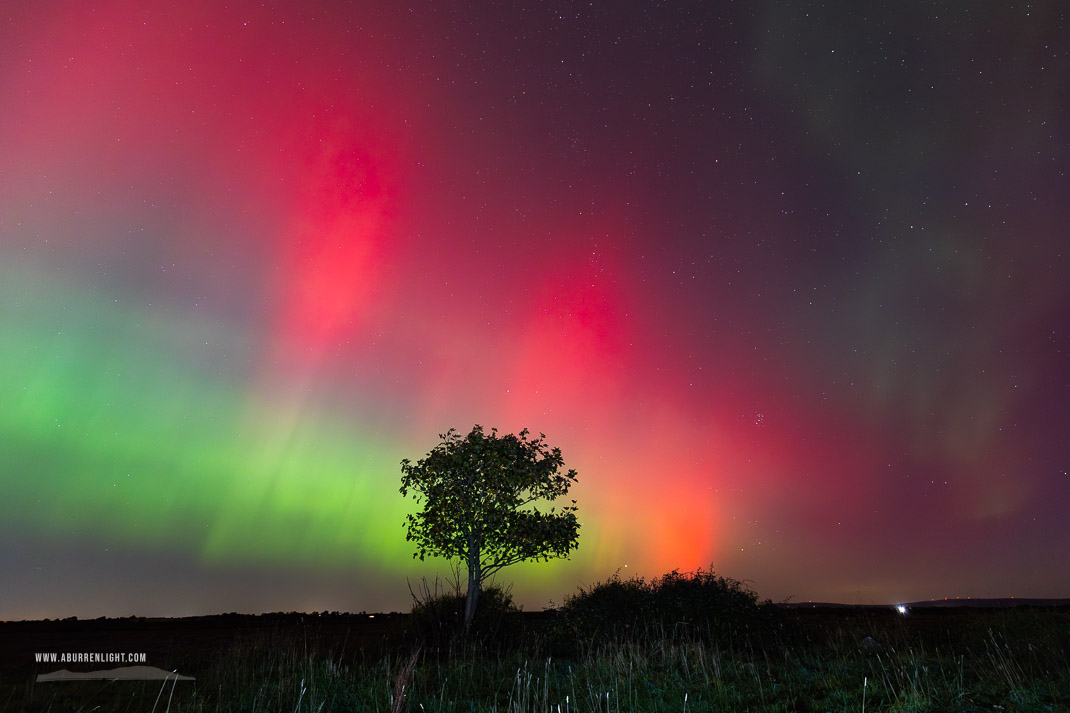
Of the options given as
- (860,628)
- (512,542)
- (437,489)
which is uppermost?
(437,489)

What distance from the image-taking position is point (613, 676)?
1450cm

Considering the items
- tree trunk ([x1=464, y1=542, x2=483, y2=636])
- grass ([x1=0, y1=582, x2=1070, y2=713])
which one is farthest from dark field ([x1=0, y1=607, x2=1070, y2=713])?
tree trunk ([x1=464, y1=542, x2=483, y2=636])

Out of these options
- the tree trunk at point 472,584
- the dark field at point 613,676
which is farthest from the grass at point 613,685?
the tree trunk at point 472,584

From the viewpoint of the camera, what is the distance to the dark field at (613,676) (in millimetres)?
12031

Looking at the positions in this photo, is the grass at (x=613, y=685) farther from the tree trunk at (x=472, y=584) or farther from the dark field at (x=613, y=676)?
the tree trunk at (x=472, y=584)

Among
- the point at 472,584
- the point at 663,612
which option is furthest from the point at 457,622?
the point at 663,612

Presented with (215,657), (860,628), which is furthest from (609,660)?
(860,628)

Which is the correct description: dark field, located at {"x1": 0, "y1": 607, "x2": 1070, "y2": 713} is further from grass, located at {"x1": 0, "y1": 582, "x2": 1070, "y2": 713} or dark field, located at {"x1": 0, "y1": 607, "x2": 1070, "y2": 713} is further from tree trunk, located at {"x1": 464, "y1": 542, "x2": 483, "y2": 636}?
tree trunk, located at {"x1": 464, "y1": 542, "x2": 483, "y2": 636}

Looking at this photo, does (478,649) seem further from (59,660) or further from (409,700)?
(59,660)

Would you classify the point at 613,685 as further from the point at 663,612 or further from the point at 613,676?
the point at 663,612

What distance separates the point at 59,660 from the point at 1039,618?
4295 cm

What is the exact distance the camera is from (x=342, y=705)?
43.3ft

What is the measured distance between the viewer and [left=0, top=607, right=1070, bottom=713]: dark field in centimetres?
1203

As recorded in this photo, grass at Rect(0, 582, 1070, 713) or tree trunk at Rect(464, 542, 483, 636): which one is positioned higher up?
tree trunk at Rect(464, 542, 483, 636)
